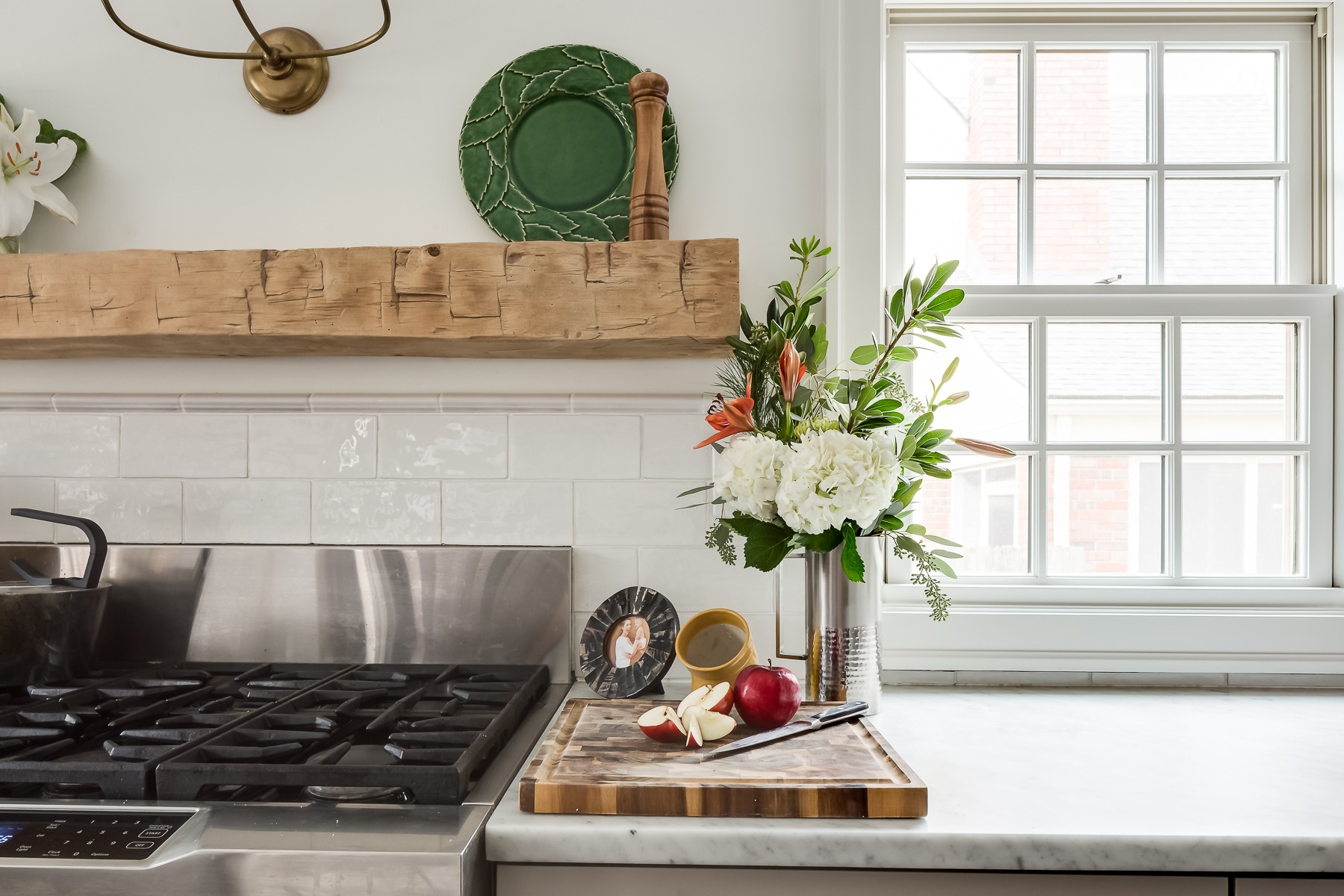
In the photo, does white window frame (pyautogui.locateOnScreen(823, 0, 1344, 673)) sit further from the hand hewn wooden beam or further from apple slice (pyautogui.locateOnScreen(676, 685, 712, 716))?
apple slice (pyautogui.locateOnScreen(676, 685, 712, 716))

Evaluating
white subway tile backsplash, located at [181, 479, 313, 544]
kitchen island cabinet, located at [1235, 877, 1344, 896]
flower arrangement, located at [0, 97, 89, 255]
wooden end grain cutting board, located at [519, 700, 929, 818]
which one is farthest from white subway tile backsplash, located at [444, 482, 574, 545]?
kitchen island cabinet, located at [1235, 877, 1344, 896]

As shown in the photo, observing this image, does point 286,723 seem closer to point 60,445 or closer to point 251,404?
point 251,404

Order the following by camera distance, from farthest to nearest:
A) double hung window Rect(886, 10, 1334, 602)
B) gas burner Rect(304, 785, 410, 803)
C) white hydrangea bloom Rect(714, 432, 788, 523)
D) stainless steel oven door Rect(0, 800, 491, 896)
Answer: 1. double hung window Rect(886, 10, 1334, 602)
2. white hydrangea bloom Rect(714, 432, 788, 523)
3. gas burner Rect(304, 785, 410, 803)
4. stainless steel oven door Rect(0, 800, 491, 896)

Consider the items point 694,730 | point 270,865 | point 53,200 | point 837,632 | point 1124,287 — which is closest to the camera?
point 270,865

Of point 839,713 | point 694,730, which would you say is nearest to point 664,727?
point 694,730

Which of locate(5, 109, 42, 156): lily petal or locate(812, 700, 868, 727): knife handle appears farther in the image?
locate(5, 109, 42, 156): lily petal

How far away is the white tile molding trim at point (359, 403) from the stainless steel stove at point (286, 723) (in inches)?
9.6

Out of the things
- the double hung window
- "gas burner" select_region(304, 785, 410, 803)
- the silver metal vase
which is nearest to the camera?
"gas burner" select_region(304, 785, 410, 803)

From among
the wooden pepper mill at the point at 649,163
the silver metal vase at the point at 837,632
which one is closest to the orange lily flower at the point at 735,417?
the silver metal vase at the point at 837,632

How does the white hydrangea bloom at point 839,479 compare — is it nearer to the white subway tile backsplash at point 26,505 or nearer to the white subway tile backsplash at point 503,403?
the white subway tile backsplash at point 503,403

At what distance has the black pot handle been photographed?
4.00 ft

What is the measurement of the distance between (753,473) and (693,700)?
0.95 ft

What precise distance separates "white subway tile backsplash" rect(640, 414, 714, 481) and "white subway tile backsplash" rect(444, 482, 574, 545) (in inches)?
5.7

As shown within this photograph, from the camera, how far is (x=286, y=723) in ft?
3.24
